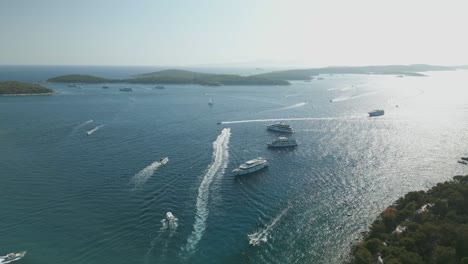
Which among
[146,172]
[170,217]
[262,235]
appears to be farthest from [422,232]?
[146,172]

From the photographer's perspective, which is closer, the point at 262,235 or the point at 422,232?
the point at 422,232

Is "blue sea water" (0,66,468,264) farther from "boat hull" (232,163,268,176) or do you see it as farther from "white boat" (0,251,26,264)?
"boat hull" (232,163,268,176)

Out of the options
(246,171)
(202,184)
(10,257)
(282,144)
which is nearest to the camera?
(10,257)

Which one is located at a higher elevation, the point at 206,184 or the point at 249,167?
the point at 249,167

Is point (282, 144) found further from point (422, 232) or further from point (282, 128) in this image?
point (422, 232)

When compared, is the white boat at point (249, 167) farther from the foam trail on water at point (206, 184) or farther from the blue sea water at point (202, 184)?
the foam trail on water at point (206, 184)

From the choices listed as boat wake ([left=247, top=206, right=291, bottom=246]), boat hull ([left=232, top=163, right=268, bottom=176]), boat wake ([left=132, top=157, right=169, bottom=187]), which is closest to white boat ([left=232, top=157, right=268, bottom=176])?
boat hull ([left=232, top=163, right=268, bottom=176])

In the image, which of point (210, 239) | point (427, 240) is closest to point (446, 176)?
point (427, 240)
